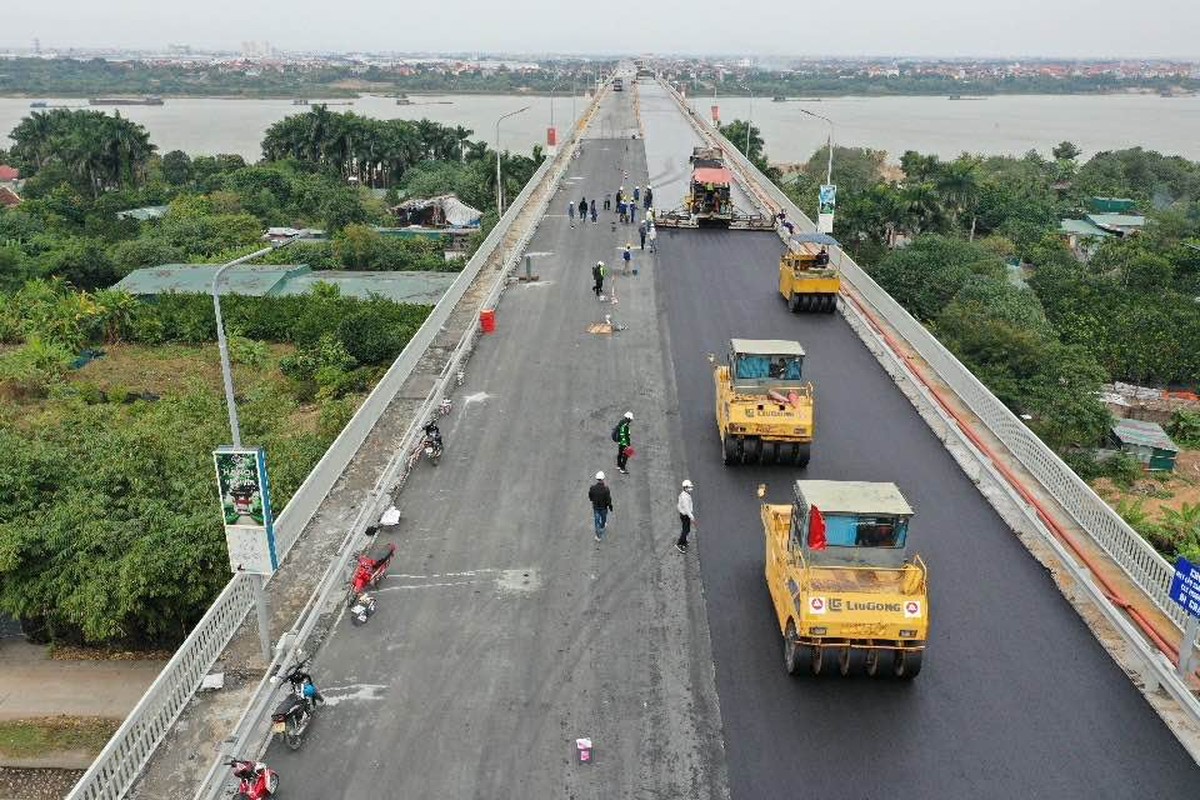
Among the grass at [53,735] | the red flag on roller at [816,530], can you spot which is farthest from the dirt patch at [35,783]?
the red flag on roller at [816,530]

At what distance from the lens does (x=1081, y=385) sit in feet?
109

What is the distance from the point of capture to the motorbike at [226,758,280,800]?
920 centimetres

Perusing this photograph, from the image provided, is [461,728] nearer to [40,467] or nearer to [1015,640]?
[1015,640]

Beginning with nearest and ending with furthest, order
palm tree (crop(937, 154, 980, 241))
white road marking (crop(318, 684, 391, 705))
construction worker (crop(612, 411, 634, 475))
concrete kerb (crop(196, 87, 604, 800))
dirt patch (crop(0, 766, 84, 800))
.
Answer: concrete kerb (crop(196, 87, 604, 800)) → white road marking (crop(318, 684, 391, 705)) → dirt patch (crop(0, 766, 84, 800)) → construction worker (crop(612, 411, 634, 475)) → palm tree (crop(937, 154, 980, 241))

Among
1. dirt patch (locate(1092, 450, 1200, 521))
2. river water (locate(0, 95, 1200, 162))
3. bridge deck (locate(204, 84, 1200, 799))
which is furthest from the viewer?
river water (locate(0, 95, 1200, 162))

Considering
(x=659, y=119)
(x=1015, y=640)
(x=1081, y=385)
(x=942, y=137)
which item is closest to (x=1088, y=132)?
(x=942, y=137)

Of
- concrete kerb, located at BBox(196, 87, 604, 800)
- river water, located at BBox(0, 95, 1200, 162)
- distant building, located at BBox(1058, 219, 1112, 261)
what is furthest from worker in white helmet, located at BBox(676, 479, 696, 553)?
river water, located at BBox(0, 95, 1200, 162)

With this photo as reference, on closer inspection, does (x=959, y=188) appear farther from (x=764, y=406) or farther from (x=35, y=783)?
(x=35, y=783)

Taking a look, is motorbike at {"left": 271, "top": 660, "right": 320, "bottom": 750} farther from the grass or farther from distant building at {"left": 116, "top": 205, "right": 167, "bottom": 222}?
distant building at {"left": 116, "top": 205, "right": 167, "bottom": 222}

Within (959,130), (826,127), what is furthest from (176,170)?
(959,130)

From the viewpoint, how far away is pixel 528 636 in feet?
39.1

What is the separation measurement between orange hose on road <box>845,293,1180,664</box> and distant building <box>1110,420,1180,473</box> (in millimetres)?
15032

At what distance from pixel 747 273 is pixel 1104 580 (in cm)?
1868

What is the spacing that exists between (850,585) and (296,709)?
6395 millimetres
